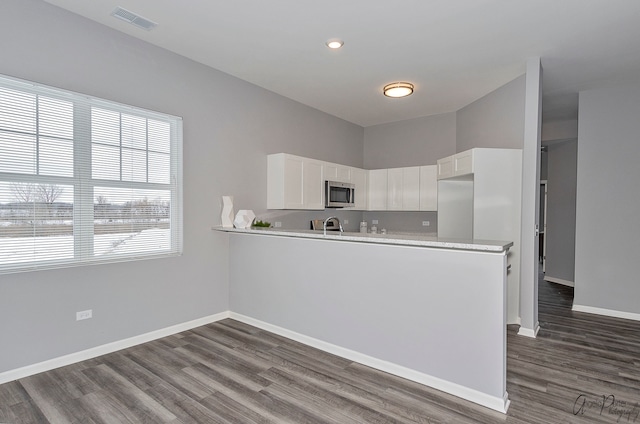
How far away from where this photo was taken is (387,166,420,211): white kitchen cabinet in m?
5.90

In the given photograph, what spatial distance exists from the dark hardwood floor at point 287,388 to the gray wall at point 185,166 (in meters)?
0.34

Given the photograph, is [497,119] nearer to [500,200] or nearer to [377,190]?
[500,200]

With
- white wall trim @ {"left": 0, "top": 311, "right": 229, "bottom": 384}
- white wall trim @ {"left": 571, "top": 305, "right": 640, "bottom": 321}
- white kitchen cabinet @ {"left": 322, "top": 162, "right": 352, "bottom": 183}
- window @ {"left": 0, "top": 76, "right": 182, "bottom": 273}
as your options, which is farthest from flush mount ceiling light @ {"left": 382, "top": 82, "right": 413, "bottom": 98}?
white wall trim @ {"left": 571, "top": 305, "right": 640, "bottom": 321}

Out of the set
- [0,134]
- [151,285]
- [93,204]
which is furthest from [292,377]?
[0,134]

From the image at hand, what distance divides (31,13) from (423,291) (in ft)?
12.7

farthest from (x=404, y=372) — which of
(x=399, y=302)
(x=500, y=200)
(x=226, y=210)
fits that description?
(x=226, y=210)

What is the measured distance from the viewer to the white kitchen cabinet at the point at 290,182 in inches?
185

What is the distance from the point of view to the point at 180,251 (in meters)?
3.84

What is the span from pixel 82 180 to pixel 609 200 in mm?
6246

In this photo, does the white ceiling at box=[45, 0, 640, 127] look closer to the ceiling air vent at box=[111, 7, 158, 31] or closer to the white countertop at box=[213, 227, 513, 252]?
the ceiling air vent at box=[111, 7, 158, 31]

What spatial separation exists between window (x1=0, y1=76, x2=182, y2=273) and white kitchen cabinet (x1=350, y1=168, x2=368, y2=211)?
3.12 meters

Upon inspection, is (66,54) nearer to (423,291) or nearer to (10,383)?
(10,383)

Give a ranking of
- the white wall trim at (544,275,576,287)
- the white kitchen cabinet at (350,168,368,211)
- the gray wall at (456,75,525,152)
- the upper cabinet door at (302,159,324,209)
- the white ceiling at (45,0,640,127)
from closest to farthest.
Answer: the white ceiling at (45,0,640,127) < the gray wall at (456,75,525,152) < the upper cabinet door at (302,159,324,209) < the white kitchen cabinet at (350,168,368,211) < the white wall trim at (544,275,576,287)

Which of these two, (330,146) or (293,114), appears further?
(330,146)
